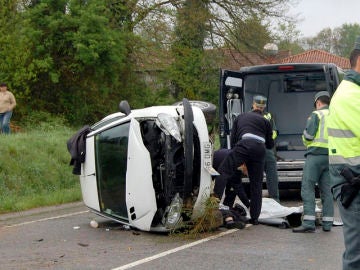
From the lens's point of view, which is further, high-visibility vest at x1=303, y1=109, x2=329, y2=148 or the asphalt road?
high-visibility vest at x1=303, y1=109, x2=329, y2=148

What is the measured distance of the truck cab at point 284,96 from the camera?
12.0 metres

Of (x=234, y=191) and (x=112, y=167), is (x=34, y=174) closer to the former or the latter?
(x=112, y=167)

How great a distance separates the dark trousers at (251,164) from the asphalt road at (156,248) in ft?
1.17

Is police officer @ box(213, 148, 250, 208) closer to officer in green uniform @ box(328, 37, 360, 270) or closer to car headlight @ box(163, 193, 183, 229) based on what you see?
car headlight @ box(163, 193, 183, 229)

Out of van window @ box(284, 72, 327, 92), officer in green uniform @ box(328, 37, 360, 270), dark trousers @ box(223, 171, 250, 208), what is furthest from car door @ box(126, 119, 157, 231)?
van window @ box(284, 72, 327, 92)

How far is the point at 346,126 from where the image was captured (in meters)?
4.70

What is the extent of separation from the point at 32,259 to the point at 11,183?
18.6ft

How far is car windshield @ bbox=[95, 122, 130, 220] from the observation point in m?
8.73

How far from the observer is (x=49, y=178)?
44.8 ft

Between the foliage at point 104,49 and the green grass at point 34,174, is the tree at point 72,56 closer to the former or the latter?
the foliage at point 104,49

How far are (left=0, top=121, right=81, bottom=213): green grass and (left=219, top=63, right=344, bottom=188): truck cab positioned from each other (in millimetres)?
3393

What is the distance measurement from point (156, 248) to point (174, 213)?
727 millimetres

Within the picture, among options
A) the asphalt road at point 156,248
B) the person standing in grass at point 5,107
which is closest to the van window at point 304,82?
the asphalt road at point 156,248

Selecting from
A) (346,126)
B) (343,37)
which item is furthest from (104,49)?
(343,37)
